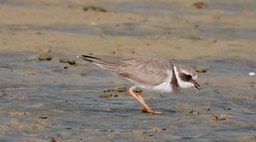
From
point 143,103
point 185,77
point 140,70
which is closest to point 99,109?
point 143,103

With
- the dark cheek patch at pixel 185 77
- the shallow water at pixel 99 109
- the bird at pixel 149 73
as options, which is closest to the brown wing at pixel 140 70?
the bird at pixel 149 73

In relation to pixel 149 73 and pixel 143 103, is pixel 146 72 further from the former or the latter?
pixel 143 103

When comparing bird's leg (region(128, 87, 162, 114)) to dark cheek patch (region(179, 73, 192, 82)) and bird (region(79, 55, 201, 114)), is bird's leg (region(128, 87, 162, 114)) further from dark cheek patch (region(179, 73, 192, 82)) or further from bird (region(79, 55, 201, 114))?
dark cheek patch (region(179, 73, 192, 82))

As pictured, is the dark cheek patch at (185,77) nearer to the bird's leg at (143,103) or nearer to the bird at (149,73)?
the bird at (149,73)

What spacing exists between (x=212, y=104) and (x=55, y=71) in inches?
110

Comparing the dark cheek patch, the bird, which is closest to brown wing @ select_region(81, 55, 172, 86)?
the bird

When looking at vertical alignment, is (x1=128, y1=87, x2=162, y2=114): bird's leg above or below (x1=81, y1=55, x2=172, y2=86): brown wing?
below

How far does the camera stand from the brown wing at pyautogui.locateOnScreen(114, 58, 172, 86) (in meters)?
10.9

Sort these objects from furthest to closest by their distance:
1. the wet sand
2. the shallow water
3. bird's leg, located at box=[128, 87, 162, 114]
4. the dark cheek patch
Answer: the dark cheek patch
bird's leg, located at box=[128, 87, 162, 114]
the wet sand
the shallow water

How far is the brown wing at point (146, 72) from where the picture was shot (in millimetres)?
10922

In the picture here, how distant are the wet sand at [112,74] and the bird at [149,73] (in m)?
0.34

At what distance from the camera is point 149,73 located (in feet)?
35.9

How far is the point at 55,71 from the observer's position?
43.9 feet

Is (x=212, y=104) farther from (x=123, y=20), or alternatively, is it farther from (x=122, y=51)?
(x=123, y=20)
